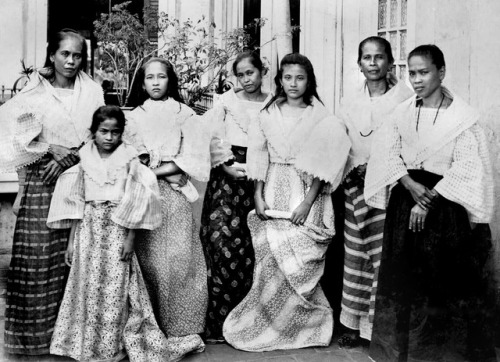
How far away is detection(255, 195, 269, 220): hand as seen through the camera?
4156 mm

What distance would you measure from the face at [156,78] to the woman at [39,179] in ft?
1.32

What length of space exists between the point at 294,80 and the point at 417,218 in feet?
3.73

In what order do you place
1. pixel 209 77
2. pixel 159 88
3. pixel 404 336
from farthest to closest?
pixel 209 77 → pixel 159 88 → pixel 404 336

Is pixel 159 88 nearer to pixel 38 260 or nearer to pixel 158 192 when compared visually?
pixel 158 192

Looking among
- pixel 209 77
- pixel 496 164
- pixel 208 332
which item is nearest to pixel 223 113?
pixel 208 332

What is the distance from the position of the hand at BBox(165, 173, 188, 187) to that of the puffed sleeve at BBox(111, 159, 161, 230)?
240mm

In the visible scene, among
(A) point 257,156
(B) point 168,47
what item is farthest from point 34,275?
(B) point 168,47

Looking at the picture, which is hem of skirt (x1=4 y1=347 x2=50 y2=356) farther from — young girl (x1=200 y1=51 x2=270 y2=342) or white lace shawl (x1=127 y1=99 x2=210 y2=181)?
white lace shawl (x1=127 y1=99 x2=210 y2=181)

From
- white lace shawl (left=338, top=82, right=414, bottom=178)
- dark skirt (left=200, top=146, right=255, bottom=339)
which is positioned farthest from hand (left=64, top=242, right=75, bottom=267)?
white lace shawl (left=338, top=82, right=414, bottom=178)

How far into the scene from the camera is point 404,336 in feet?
12.0

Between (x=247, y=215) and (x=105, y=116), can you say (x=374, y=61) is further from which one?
(x=105, y=116)

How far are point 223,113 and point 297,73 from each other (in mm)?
605

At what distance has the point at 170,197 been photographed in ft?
13.5

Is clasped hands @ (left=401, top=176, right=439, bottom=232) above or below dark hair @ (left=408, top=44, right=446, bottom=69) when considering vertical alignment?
below
